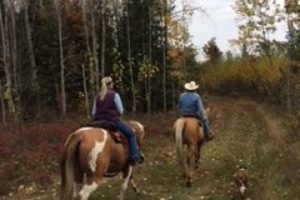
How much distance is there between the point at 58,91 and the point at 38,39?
418cm

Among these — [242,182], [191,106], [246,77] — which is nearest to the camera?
[242,182]

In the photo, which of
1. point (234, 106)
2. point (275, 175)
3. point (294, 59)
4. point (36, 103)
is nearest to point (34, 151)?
point (275, 175)

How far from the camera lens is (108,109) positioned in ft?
41.1

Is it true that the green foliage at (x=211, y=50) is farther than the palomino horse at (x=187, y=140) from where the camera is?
Yes

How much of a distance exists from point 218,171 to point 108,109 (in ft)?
18.3

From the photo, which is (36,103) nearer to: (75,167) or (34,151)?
(34,151)

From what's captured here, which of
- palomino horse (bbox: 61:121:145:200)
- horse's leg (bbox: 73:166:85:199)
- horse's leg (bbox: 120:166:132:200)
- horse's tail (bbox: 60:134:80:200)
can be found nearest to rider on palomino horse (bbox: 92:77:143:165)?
palomino horse (bbox: 61:121:145:200)

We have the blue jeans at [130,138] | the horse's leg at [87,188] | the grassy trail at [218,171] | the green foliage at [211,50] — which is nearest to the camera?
the horse's leg at [87,188]

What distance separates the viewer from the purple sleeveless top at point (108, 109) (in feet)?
41.1

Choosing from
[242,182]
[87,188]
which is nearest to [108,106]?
[87,188]

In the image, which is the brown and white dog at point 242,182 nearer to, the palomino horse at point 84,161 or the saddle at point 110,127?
the saddle at point 110,127

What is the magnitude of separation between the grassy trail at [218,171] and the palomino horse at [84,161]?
221cm

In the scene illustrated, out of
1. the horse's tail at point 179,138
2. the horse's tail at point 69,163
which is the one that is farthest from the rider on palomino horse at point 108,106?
the horse's tail at point 179,138

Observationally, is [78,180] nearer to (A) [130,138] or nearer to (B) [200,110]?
(A) [130,138]
